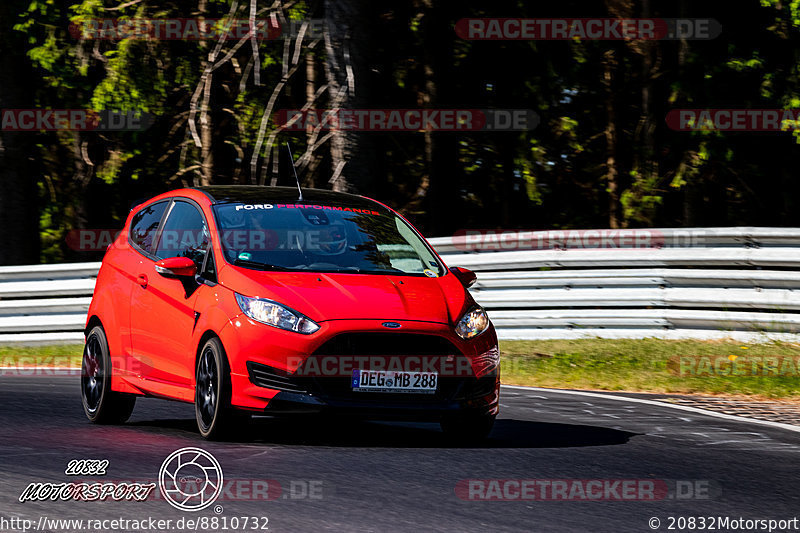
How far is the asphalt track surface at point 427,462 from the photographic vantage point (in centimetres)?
591

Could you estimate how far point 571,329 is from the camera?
13.7 meters

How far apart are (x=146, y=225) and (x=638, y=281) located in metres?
5.76

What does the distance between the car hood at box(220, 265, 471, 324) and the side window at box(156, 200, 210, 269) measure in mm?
590

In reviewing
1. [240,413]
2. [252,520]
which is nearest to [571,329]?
[240,413]

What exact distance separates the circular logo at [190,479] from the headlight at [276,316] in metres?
0.87

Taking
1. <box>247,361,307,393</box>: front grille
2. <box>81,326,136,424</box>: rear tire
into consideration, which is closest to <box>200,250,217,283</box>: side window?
<box>247,361,307,393</box>: front grille

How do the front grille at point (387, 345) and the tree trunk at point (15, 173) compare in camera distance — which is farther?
the tree trunk at point (15, 173)

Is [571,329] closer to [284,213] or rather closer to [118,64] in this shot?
[284,213]
